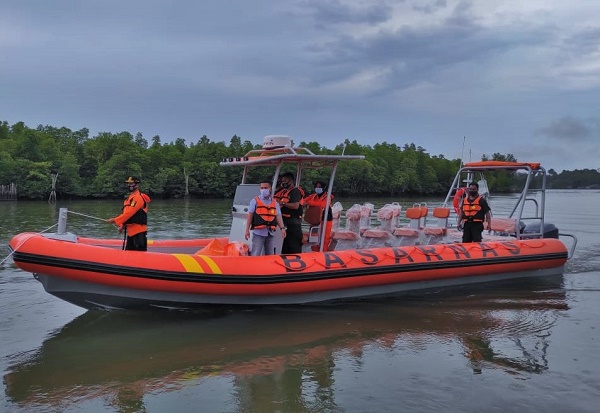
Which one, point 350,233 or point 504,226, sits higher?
point 504,226

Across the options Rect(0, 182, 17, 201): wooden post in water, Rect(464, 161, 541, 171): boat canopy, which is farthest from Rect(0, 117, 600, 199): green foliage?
Rect(464, 161, 541, 171): boat canopy

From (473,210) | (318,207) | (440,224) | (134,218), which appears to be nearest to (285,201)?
(318,207)

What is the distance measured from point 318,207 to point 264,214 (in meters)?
1.42

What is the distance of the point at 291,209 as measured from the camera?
307 inches

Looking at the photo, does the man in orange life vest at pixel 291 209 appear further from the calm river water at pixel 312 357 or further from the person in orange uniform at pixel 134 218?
the person in orange uniform at pixel 134 218

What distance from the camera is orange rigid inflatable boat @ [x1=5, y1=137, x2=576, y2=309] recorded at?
6.48 metres

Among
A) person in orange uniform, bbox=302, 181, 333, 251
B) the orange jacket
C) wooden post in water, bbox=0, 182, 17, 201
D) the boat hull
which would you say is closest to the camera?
the boat hull

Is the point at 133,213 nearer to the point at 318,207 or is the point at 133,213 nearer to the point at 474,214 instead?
the point at 318,207

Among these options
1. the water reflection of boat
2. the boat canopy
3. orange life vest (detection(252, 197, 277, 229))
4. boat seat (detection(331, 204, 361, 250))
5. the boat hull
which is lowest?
the water reflection of boat

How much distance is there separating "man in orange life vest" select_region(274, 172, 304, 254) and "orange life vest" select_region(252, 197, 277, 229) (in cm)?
45

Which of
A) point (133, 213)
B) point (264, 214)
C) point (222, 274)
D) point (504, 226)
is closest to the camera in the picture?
point (222, 274)

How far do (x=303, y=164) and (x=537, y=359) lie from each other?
4.34 m

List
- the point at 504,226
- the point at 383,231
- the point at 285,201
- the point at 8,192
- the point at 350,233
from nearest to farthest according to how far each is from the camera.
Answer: the point at 285,201
the point at 350,233
the point at 383,231
the point at 504,226
the point at 8,192

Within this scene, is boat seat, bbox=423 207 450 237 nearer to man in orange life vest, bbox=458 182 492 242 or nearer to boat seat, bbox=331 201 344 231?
man in orange life vest, bbox=458 182 492 242
